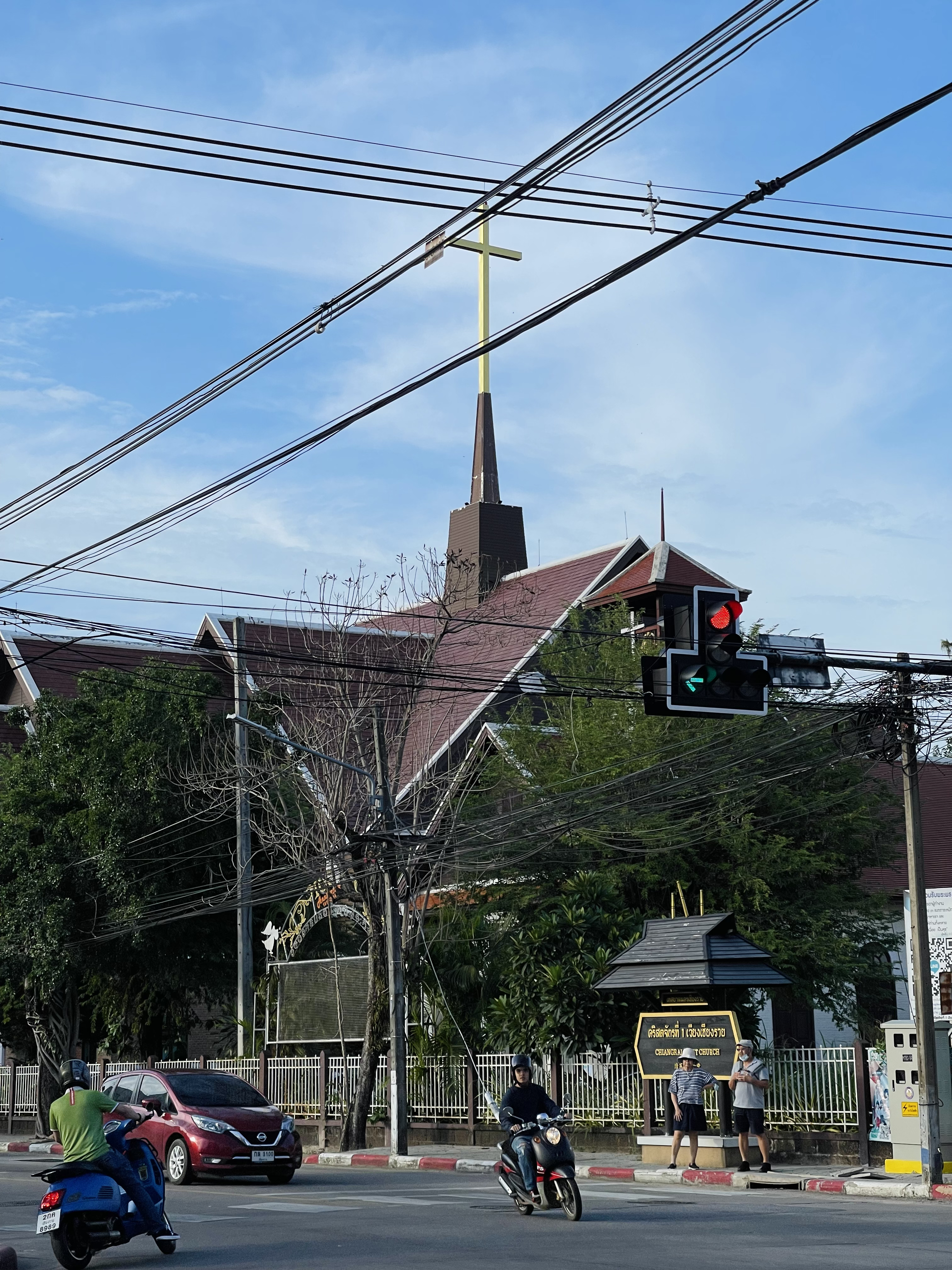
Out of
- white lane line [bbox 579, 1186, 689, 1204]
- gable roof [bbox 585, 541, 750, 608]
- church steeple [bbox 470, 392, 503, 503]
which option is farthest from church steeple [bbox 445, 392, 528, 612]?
white lane line [bbox 579, 1186, 689, 1204]

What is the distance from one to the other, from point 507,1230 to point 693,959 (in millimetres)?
8732

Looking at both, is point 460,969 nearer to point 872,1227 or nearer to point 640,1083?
point 640,1083

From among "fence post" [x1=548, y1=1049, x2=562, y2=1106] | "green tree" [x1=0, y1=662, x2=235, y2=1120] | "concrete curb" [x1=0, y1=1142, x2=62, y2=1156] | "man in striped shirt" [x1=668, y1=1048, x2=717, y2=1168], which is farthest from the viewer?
"green tree" [x1=0, y1=662, x2=235, y2=1120]

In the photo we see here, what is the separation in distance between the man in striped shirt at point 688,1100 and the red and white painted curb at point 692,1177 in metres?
0.31

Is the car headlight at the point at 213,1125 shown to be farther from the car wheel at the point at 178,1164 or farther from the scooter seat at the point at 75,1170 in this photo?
the scooter seat at the point at 75,1170

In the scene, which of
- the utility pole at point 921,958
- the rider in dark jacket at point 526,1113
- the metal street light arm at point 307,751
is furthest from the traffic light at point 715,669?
the metal street light arm at point 307,751

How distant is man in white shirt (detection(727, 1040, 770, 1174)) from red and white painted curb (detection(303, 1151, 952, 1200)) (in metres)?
0.26

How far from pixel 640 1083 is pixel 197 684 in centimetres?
1520

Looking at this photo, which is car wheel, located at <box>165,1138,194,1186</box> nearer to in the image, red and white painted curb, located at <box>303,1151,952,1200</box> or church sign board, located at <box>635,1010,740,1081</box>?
red and white painted curb, located at <box>303,1151,952,1200</box>

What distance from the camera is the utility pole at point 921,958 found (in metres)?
18.0

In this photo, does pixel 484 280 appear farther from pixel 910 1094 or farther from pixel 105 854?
pixel 910 1094

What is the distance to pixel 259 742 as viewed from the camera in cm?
3406

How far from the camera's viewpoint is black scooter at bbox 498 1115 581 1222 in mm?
14336

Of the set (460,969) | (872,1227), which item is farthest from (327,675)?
(872,1227)
